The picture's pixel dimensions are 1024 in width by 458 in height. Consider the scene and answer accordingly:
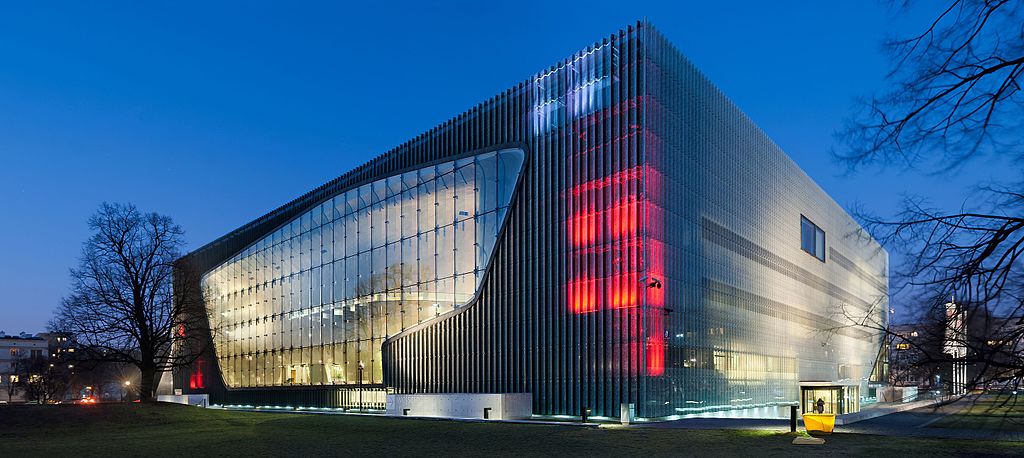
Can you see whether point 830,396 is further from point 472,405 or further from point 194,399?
point 194,399

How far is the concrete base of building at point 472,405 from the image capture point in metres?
39.4

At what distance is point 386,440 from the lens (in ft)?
89.4

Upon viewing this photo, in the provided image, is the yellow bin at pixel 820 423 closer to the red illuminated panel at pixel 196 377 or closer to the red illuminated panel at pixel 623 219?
the red illuminated panel at pixel 623 219

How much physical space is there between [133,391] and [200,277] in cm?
6521

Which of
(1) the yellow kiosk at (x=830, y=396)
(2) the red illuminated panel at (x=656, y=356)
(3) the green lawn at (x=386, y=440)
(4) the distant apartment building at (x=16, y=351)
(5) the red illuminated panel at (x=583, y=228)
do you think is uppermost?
(5) the red illuminated panel at (x=583, y=228)

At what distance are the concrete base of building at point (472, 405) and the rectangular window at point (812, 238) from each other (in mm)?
37533

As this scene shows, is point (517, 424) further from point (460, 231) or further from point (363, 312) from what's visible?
point (363, 312)

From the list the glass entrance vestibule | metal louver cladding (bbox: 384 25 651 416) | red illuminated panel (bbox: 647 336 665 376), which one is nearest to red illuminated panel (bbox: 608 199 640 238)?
metal louver cladding (bbox: 384 25 651 416)

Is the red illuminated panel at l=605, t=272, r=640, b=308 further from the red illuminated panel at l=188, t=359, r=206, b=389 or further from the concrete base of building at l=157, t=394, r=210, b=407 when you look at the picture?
the red illuminated panel at l=188, t=359, r=206, b=389

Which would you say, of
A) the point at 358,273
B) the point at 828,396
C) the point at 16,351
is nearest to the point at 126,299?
the point at 358,273

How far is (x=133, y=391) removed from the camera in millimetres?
137500

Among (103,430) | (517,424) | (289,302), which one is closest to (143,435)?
(103,430)

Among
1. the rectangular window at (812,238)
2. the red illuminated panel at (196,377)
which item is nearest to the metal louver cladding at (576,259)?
the rectangular window at (812,238)

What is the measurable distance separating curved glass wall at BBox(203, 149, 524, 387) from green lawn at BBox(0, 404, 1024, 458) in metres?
12.5
